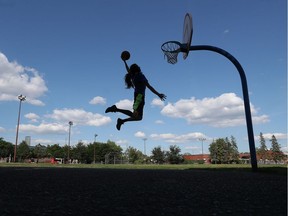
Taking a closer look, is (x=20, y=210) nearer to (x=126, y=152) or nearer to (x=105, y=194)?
(x=105, y=194)

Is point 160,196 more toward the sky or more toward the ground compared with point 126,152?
more toward the ground

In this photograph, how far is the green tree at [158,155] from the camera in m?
101

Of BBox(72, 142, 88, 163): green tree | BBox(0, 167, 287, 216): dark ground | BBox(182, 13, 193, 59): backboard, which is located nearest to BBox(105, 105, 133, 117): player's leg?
BBox(0, 167, 287, 216): dark ground

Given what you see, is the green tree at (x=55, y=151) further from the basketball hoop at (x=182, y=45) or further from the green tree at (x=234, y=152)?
the basketball hoop at (x=182, y=45)

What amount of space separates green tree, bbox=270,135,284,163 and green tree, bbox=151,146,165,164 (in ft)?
140

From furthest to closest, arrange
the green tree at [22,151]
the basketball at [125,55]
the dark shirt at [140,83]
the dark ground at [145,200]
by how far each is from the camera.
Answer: the green tree at [22,151] < the basketball at [125,55] < the dark shirt at [140,83] < the dark ground at [145,200]

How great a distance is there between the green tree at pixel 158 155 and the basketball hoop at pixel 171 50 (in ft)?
290

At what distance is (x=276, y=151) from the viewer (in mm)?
114875

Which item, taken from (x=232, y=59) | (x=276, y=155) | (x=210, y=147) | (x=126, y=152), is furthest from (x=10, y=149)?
(x=232, y=59)

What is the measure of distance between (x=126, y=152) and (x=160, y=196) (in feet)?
419

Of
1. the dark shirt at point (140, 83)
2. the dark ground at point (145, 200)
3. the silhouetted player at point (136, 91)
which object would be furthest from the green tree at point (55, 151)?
the dark ground at point (145, 200)


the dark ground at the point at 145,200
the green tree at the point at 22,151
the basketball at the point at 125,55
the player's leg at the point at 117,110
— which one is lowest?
the dark ground at the point at 145,200

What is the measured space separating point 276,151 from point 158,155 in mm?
46289

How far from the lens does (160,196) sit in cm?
418
